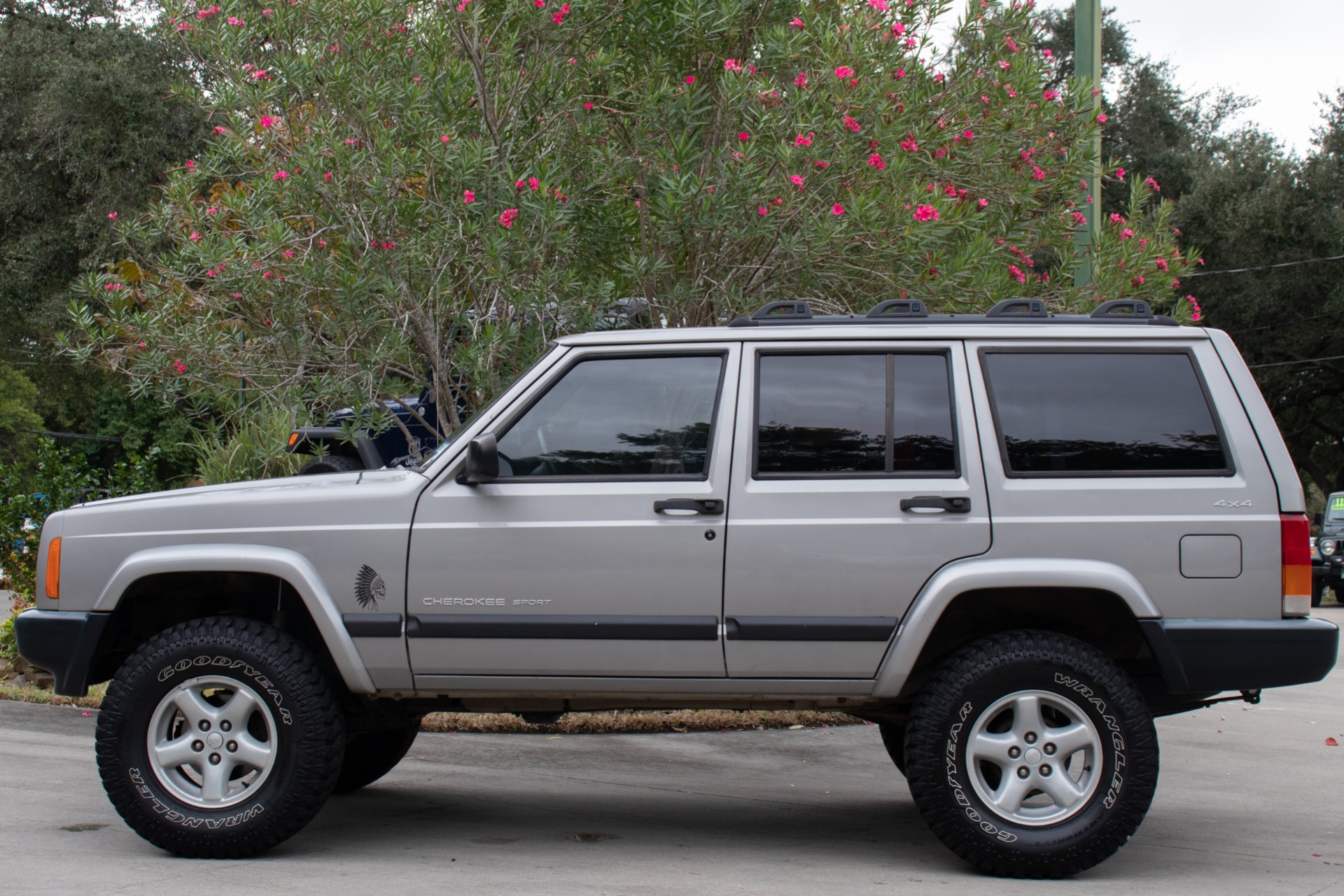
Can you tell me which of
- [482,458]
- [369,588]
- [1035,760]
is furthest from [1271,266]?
[369,588]

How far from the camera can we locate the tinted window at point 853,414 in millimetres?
5012

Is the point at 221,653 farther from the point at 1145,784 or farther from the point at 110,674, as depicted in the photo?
the point at 1145,784

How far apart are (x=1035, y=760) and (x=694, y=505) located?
151cm

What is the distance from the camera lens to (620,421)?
5.13 metres

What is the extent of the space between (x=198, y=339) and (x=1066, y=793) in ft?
16.8

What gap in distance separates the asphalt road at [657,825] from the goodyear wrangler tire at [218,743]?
5.6 inches

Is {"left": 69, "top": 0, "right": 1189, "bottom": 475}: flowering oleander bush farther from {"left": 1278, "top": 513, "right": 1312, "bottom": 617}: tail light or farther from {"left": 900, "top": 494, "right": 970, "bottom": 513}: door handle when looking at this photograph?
{"left": 1278, "top": 513, "right": 1312, "bottom": 617}: tail light

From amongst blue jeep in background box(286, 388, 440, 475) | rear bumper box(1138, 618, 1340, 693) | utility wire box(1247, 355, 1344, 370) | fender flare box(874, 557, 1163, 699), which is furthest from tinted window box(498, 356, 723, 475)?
utility wire box(1247, 355, 1344, 370)

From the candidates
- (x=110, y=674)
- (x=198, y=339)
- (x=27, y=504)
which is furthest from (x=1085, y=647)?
(x=27, y=504)

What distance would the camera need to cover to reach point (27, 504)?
32.5ft

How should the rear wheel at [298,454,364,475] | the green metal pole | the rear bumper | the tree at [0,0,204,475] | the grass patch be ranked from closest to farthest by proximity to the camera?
the rear bumper, the grass patch, the green metal pole, the rear wheel at [298,454,364,475], the tree at [0,0,204,475]

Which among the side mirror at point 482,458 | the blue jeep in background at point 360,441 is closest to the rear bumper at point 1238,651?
the side mirror at point 482,458

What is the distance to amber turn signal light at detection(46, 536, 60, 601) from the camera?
17.0 ft

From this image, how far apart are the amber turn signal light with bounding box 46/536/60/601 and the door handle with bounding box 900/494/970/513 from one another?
318 centimetres
